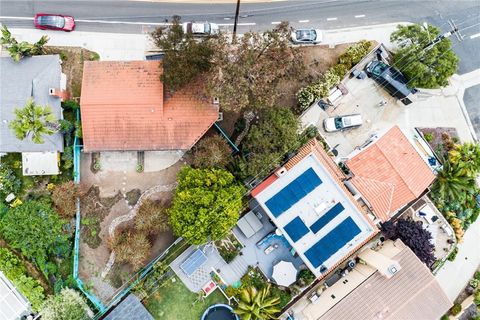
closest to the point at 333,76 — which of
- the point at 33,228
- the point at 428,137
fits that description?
the point at 428,137

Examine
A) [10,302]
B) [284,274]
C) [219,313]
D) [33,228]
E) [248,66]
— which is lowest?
[284,274]

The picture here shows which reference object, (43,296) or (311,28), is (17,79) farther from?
(311,28)

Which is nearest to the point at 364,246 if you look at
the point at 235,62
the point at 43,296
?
the point at 235,62

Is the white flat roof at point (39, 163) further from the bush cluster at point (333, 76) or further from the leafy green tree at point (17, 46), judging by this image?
the bush cluster at point (333, 76)

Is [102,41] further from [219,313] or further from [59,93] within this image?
[219,313]

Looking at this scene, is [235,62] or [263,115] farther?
[263,115]

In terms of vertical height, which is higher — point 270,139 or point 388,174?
point 270,139
